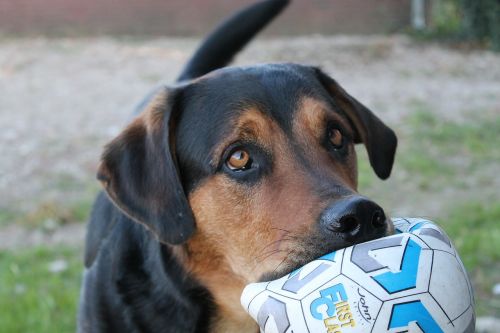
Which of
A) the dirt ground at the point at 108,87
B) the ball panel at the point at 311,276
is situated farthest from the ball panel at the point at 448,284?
the dirt ground at the point at 108,87

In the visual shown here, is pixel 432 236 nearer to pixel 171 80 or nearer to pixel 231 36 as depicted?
pixel 231 36

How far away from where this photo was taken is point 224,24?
5582 mm

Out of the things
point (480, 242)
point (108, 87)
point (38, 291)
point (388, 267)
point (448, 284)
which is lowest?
point (108, 87)

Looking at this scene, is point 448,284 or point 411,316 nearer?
point 411,316

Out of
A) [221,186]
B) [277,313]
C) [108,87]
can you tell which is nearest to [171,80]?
[108,87]

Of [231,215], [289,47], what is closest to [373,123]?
[231,215]

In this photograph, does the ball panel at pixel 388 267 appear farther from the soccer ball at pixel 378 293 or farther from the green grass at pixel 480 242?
the green grass at pixel 480 242

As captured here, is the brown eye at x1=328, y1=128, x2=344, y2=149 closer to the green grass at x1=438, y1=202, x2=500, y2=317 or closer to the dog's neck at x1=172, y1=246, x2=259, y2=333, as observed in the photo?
the dog's neck at x1=172, y1=246, x2=259, y2=333

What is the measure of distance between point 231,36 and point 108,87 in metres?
7.65

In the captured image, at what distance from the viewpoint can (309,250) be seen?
2555mm

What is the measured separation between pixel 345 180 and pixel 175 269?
3.06ft

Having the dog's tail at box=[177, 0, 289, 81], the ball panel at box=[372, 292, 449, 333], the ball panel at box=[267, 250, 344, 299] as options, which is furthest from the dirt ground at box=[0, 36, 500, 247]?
the ball panel at box=[372, 292, 449, 333]

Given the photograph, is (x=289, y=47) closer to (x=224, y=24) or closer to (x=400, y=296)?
(x=224, y=24)

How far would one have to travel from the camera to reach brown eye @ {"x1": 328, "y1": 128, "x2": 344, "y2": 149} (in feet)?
10.4
